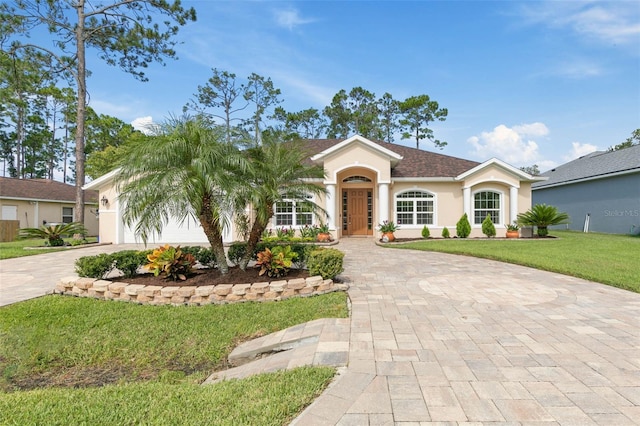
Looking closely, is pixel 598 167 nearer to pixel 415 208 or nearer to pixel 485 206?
pixel 485 206

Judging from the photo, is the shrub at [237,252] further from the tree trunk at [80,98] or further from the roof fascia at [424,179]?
the tree trunk at [80,98]

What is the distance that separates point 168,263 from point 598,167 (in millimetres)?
26965

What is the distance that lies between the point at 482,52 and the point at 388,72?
17.6ft

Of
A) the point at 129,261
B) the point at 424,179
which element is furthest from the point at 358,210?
the point at 129,261

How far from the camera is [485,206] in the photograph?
53.4ft

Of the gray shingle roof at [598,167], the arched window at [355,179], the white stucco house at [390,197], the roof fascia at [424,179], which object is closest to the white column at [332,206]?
the white stucco house at [390,197]

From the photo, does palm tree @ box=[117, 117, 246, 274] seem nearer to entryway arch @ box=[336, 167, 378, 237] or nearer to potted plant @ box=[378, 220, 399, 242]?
potted plant @ box=[378, 220, 399, 242]

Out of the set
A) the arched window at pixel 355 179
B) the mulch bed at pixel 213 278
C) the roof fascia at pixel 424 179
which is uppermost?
the arched window at pixel 355 179

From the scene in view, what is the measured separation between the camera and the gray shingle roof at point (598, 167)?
18.5 meters

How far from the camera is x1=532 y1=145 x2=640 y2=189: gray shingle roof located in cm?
1845

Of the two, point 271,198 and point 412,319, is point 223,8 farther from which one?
point 412,319

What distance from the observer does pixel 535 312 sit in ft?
15.5

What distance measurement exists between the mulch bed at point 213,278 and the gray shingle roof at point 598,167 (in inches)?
861

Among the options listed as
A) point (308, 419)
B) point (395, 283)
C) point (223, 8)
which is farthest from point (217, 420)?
point (223, 8)
